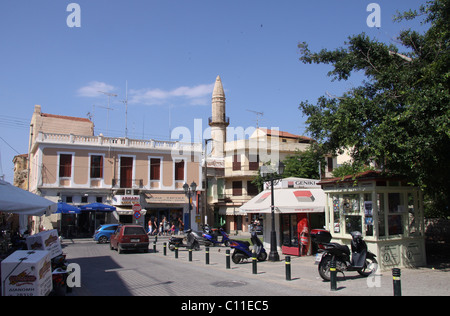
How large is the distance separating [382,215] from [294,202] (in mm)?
4813

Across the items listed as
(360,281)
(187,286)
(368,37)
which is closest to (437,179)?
(360,281)

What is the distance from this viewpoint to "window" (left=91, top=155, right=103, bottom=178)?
113 feet

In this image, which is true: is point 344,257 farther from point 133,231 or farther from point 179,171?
point 179,171

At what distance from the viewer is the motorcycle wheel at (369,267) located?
1111cm

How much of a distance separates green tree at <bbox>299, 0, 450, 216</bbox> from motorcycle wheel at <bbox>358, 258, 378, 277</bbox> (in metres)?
2.62

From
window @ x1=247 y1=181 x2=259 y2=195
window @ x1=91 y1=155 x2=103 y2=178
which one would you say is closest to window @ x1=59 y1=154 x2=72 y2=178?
window @ x1=91 y1=155 x2=103 y2=178

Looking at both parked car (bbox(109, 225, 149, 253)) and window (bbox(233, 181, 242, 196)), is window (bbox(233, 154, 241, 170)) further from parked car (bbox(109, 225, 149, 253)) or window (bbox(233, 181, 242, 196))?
parked car (bbox(109, 225, 149, 253))

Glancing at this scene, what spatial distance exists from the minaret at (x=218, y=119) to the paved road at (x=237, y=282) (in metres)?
38.6

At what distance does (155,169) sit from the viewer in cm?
3700

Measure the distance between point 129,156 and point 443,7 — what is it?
2879cm

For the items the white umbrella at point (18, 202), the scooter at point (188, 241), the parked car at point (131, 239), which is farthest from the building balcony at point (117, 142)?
the white umbrella at point (18, 202)

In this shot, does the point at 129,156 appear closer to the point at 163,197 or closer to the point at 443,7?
Answer: the point at 163,197

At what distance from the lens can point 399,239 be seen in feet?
A: 41.0

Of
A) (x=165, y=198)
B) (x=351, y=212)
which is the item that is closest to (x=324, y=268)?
(x=351, y=212)
